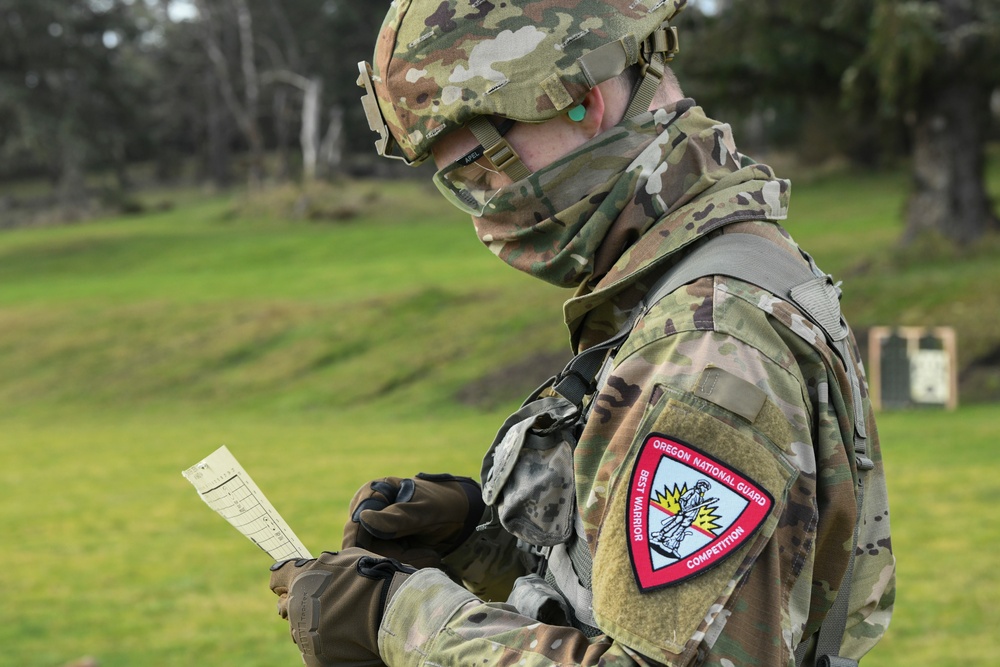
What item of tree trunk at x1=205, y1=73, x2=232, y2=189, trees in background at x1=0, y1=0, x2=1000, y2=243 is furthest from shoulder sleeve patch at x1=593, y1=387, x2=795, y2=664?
tree trunk at x1=205, y1=73, x2=232, y2=189

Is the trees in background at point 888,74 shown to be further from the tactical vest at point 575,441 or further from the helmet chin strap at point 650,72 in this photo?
the tactical vest at point 575,441

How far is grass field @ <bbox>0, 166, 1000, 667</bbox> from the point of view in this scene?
682 centimetres

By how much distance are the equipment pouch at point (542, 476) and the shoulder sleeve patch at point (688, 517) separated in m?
0.32

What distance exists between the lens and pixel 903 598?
21.4 ft

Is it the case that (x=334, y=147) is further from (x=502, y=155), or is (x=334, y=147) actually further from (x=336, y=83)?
(x=502, y=155)

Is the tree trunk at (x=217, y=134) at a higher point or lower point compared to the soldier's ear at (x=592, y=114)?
lower

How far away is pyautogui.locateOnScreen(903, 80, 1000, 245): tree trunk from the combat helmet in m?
16.5

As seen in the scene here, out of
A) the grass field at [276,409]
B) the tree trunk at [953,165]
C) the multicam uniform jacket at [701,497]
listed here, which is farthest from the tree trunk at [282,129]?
the multicam uniform jacket at [701,497]

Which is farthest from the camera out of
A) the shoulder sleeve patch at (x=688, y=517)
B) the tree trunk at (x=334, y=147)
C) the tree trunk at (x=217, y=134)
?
the tree trunk at (x=217, y=134)

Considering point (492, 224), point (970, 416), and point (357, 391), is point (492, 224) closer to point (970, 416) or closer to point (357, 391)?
point (970, 416)

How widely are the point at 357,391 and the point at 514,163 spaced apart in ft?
47.3

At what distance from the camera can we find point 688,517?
1621 mm

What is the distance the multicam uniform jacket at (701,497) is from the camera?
1596 millimetres

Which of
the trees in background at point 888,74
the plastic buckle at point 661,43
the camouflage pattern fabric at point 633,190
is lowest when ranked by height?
the trees in background at point 888,74
